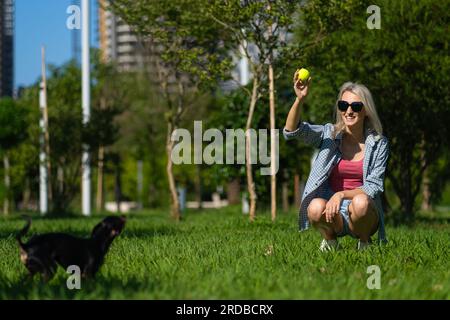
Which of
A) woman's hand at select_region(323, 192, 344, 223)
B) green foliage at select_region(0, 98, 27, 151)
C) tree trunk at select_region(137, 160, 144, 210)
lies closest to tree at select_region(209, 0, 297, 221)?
woman's hand at select_region(323, 192, 344, 223)

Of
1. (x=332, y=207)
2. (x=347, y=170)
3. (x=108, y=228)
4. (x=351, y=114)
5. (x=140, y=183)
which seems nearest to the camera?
(x=108, y=228)

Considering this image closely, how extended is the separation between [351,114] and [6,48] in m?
33.5

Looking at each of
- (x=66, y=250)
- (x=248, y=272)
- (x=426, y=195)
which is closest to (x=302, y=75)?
(x=248, y=272)

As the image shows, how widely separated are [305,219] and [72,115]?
14268 millimetres

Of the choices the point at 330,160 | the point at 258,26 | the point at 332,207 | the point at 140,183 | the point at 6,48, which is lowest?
A: the point at 140,183

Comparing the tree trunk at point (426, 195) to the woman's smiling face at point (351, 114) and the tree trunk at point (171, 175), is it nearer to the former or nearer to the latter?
the tree trunk at point (171, 175)

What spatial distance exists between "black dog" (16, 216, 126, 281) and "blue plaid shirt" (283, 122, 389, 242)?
193 centimetres

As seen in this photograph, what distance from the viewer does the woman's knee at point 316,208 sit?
606 cm

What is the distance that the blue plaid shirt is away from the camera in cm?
600

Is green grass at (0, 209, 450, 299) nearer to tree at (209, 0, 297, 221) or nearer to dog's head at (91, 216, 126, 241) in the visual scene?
dog's head at (91, 216, 126, 241)

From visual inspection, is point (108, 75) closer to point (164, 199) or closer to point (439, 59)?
point (164, 199)

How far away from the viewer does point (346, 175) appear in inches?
249

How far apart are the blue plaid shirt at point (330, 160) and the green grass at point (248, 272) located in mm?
397

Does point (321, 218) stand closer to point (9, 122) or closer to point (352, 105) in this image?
point (352, 105)
